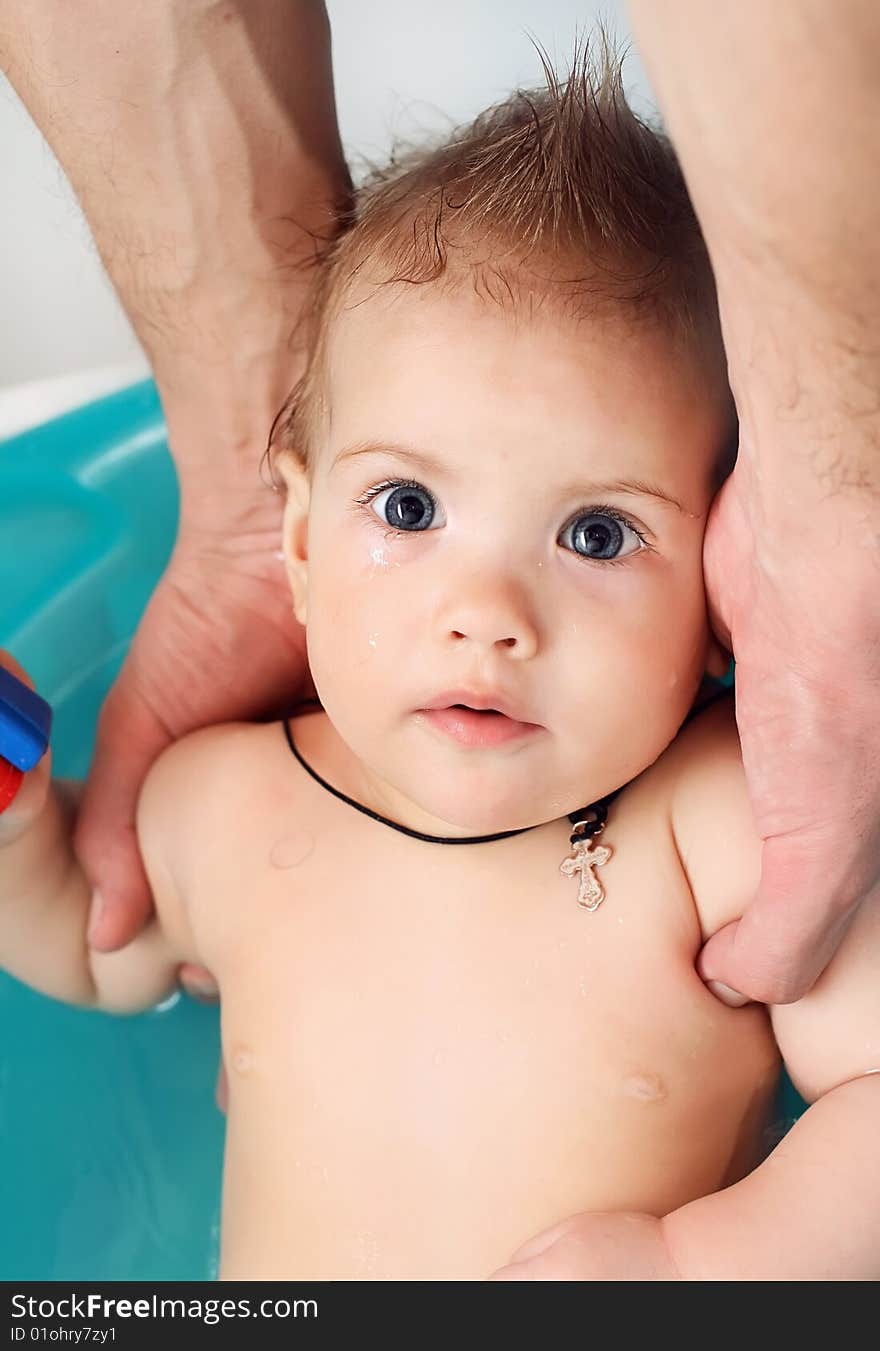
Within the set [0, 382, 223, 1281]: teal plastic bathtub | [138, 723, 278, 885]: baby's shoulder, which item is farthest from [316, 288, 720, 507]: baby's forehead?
[0, 382, 223, 1281]: teal plastic bathtub

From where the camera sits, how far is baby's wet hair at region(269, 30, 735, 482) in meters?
0.85

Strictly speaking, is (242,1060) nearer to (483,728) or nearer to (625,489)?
(483,728)

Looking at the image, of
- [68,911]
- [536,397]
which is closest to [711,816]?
[536,397]

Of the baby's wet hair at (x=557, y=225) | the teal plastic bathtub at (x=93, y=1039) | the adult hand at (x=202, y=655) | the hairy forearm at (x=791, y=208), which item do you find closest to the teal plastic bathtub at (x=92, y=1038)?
the teal plastic bathtub at (x=93, y=1039)

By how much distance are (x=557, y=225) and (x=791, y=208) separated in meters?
0.26

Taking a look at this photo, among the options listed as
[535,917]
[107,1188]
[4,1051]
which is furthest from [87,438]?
[535,917]

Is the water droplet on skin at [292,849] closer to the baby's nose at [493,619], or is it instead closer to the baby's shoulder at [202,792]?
the baby's shoulder at [202,792]

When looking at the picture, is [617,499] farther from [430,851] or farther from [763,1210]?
[763,1210]

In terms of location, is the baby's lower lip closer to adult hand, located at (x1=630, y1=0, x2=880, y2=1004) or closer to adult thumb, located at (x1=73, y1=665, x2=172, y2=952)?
adult hand, located at (x1=630, y1=0, x2=880, y2=1004)

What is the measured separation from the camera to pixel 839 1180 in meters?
0.84

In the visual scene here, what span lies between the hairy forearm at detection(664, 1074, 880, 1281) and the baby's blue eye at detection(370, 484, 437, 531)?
430 mm

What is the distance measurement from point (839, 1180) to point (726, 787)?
242 millimetres

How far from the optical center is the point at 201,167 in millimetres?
1137

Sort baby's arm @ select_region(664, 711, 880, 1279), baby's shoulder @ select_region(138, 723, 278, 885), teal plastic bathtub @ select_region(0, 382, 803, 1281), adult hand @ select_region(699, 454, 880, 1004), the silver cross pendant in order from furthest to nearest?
teal plastic bathtub @ select_region(0, 382, 803, 1281) < baby's shoulder @ select_region(138, 723, 278, 885) < the silver cross pendant < baby's arm @ select_region(664, 711, 880, 1279) < adult hand @ select_region(699, 454, 880, 1004)
